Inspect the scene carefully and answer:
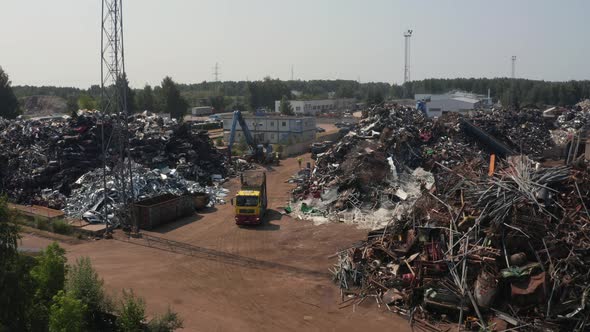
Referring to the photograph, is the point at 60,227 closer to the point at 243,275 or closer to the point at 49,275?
the point at 243,275

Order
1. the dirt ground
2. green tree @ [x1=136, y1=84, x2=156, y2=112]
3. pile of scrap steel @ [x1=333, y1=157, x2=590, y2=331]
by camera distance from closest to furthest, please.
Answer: pile of scrap steel @ [x1=333, y1=157, x2=590, y2=331]
the dirt ground
green tree @ [x1=136, y1=84, x2=156, y2=112]

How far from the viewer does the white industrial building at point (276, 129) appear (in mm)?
53594

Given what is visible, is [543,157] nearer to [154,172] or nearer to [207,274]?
[154,172]

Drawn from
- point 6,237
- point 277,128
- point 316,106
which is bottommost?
point 6,237

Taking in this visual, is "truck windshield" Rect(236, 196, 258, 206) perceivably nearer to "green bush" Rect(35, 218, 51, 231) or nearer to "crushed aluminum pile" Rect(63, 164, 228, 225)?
"crushed aluminum pile" Rect(63, 164, 228, 225)

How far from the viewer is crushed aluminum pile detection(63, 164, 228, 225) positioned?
79.8 ft

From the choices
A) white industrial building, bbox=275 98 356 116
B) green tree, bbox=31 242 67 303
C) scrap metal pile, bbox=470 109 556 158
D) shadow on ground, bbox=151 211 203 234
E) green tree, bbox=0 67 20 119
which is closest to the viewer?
green tree, bbox=31 242 67 303

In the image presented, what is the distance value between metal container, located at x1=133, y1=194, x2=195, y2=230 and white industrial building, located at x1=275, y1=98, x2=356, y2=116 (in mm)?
73175

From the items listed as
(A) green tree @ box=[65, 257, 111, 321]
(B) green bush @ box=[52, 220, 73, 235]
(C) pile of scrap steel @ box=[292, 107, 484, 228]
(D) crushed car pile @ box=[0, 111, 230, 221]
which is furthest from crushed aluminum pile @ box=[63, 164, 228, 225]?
(A) green tree @ box=[65, 257, 111, 321]

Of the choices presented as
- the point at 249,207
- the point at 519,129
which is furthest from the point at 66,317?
the point at 519,129

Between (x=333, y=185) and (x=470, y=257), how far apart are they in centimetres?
A: 1267

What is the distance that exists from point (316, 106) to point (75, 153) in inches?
3260

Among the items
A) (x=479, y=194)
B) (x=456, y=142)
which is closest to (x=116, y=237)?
(x=479, y=194)

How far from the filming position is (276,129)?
179ft
